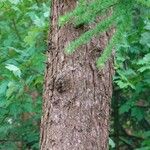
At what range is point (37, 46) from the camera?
4512 millimetres

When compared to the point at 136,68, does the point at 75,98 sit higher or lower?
lower

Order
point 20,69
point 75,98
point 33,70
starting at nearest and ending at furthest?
1. point 75,98
2. point 20,69
3. point 33,70

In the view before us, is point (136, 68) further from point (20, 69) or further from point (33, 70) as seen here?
point (20, 69)

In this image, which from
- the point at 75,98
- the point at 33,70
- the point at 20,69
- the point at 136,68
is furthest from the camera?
Result: the point at 136,68

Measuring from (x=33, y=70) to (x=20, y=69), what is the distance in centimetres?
17

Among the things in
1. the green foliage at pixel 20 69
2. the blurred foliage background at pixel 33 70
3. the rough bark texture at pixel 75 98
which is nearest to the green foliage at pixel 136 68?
the blurred foliage background at pixel 33 70

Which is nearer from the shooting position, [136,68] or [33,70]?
[33,70]

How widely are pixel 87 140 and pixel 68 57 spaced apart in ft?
1.84

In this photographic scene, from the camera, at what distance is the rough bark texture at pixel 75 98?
9.95ft

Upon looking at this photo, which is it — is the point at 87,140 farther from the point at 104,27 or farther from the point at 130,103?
the point at 130,103

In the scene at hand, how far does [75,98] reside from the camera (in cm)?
305

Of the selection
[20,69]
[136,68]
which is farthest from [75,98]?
[136,68]

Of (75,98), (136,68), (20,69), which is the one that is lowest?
(75,98)

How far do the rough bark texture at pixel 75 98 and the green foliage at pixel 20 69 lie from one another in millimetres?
911
